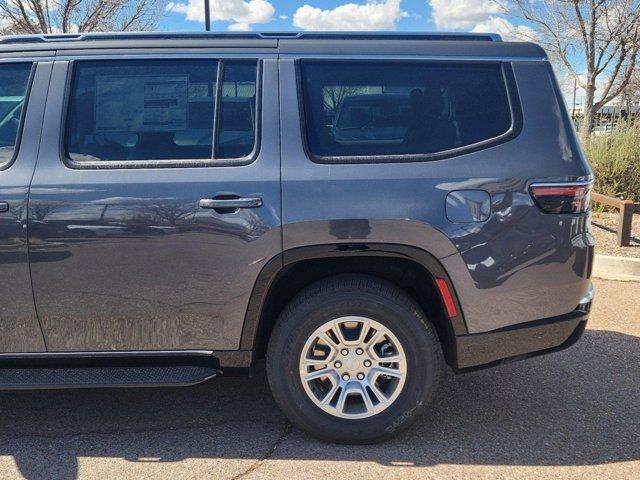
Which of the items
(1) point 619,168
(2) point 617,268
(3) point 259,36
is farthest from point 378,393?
(1) point 619,168

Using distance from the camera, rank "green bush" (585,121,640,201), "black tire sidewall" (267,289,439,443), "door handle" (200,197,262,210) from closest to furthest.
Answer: "door handle" (200,197,262,210) < "black tire sidewall" (267,289,439,443) < "green bush" (585,121,640,201)

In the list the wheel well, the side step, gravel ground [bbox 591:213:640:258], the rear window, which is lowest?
gravel ground [bbox 591:213:640:258]

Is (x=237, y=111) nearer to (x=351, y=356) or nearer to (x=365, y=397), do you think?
(x=351, y=356)

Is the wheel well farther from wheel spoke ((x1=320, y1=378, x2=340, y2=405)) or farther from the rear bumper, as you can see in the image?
wheel spoke ((x1=320, y1=378, x2=340, y2=405))

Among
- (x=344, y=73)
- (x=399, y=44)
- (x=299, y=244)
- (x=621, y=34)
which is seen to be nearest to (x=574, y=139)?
(x=399, y=44)

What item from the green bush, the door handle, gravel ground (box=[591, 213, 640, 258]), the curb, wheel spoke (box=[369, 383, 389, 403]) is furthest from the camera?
the green bush

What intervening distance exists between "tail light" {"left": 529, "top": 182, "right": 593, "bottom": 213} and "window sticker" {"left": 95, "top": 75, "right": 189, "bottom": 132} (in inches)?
69.6

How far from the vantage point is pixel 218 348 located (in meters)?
3.08

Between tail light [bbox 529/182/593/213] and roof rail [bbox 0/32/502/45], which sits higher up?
roof rail [bbox 0/32/502/45]

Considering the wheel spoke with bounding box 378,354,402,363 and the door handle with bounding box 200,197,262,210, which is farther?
the wheel spoke with bounding box 378,354,402,363

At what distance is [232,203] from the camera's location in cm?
290

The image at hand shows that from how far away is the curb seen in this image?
6.39 meters

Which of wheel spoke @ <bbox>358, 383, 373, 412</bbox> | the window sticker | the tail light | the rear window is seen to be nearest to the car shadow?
wheel spoke @ <bbox>358, 383, 373, 412</bbox>

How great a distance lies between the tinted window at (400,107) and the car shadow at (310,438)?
151 centimetres
